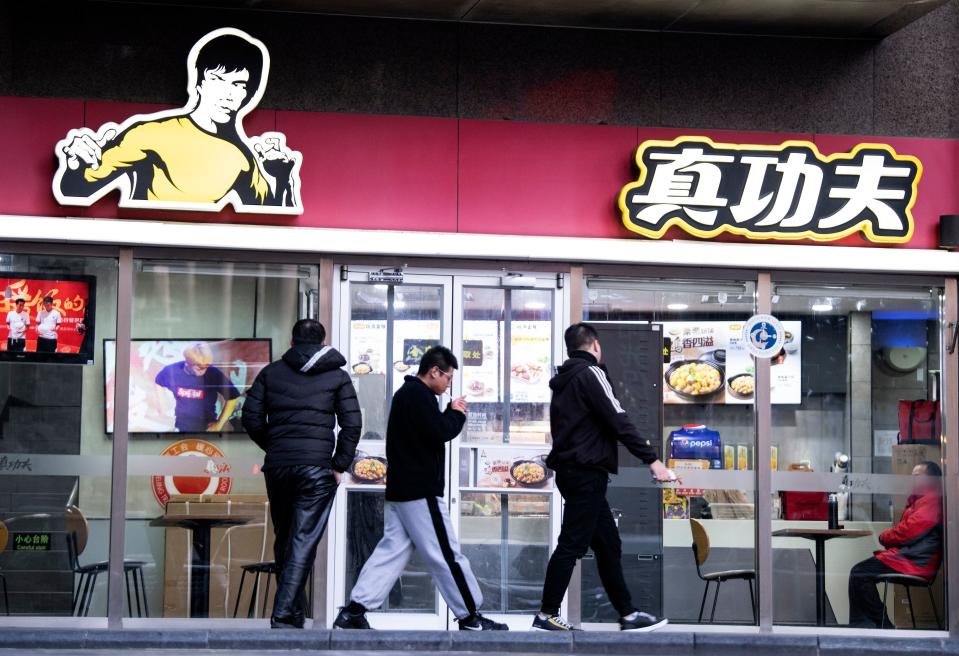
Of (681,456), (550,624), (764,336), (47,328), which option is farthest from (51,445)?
(764,336)

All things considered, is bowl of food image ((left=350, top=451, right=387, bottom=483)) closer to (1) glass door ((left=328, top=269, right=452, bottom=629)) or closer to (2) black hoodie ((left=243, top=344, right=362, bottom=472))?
(1) glass door ((left=328, top=269, right=452, bottom=629))

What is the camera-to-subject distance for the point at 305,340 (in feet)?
26.0

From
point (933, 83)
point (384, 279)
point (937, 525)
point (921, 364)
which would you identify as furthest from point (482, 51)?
point (937, 525)

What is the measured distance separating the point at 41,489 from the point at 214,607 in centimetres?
143

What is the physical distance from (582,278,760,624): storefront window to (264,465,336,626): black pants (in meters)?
2.28

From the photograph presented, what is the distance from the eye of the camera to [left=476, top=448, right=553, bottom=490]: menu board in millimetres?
9023

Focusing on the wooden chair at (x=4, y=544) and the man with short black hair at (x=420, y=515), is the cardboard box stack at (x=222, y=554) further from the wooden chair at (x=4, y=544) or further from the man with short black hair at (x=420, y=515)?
the man with short black hair at (x=420, y=515)

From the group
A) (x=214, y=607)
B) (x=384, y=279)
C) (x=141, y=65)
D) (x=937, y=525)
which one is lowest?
(x=214, y=607)

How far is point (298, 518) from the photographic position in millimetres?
7695

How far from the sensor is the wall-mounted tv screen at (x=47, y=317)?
882cm

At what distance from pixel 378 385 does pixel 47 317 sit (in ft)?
7.65

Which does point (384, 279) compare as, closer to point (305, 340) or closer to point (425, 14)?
point (305, 340)

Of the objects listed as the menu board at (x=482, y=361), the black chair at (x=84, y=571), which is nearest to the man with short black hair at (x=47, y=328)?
the black chair at (x=84, y=571)

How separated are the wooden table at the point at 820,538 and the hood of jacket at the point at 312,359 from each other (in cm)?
357
